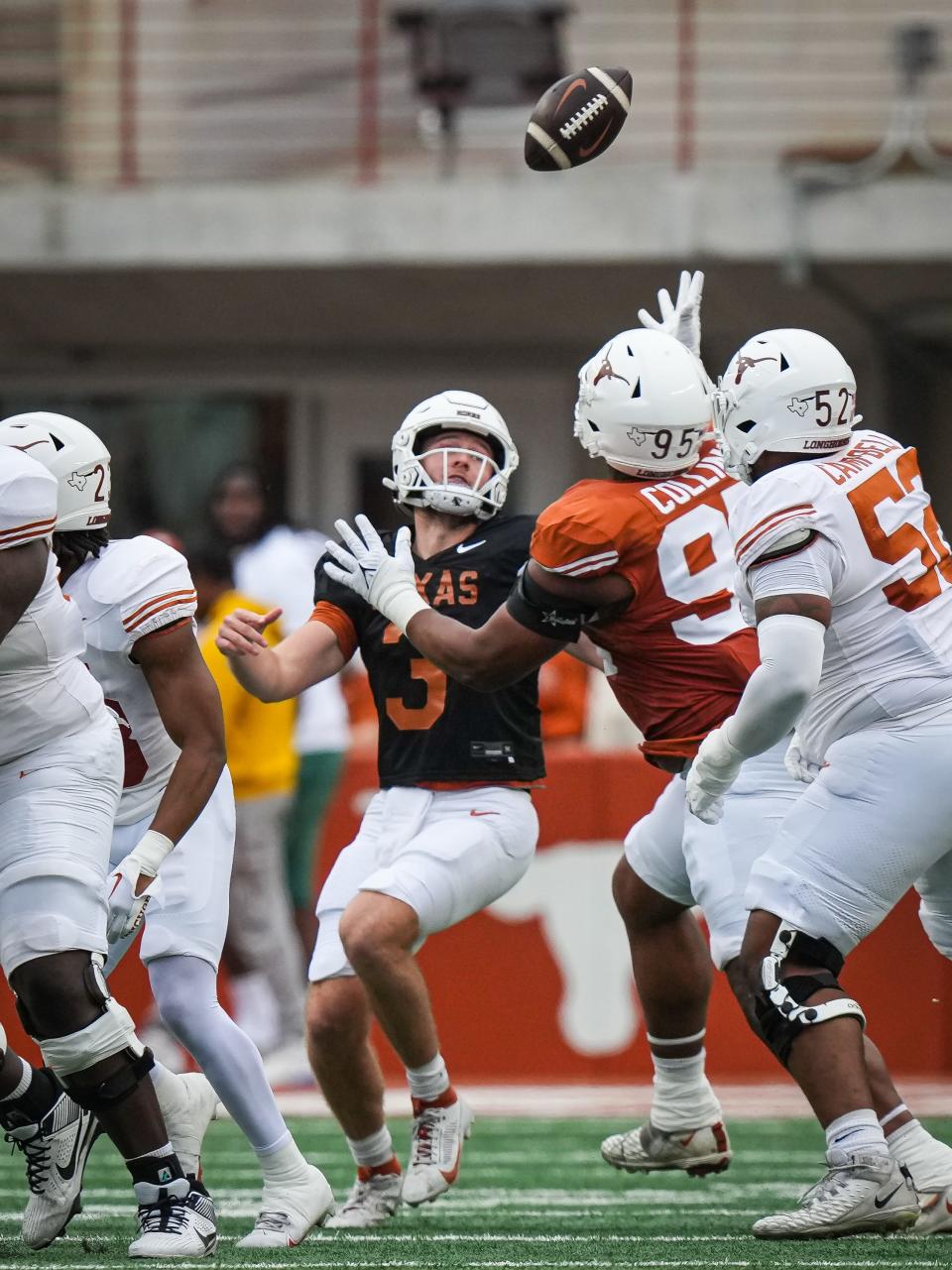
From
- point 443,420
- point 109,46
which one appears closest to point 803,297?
point 109,46

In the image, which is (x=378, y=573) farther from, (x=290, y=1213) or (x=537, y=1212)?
(x=537, y=1212)

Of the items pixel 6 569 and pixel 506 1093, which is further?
pixel 506 1093

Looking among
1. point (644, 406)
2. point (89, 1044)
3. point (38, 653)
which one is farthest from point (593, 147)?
point (89, 1044)

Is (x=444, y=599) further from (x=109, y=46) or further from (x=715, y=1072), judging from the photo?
(x=109, y=46)

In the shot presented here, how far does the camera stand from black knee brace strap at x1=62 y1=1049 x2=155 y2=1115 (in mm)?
4355

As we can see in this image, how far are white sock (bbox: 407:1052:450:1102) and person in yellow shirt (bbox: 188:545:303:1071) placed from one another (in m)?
3.18

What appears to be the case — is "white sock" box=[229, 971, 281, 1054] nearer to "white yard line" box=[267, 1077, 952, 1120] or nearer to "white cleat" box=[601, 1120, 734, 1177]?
"white yard line" box=[267, 1077, 952, 1120]

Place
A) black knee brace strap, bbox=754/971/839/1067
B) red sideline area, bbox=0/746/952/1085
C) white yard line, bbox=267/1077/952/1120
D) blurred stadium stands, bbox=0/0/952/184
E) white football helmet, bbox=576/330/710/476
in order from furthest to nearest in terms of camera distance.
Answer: blurred stadium stands, bbox=0/0/952/184 → red sideline area, bbox=0/746/952/1085 → white yard line, bbox=267/1077/952/1120 → white football helmet, bbox=576/330/710/476 → black knee brace strap, bbox=754/971/839/1067

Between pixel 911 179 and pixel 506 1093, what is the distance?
513 cm

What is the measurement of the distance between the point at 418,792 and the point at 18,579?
1426mm

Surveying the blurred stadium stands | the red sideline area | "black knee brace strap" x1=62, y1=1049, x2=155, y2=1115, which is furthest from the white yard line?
the blurred stadium stands

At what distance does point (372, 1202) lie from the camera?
5152mm

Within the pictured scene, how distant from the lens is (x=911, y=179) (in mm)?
10867

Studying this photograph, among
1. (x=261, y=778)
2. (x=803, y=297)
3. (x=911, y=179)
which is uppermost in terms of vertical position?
(x=911, y=179)
